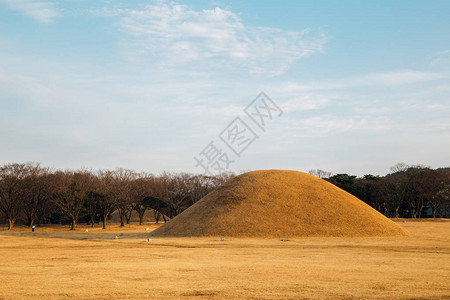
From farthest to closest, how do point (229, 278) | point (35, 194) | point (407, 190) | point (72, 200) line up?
point (407, 190), point (35, 194), point (72, 200), point (229, 278)

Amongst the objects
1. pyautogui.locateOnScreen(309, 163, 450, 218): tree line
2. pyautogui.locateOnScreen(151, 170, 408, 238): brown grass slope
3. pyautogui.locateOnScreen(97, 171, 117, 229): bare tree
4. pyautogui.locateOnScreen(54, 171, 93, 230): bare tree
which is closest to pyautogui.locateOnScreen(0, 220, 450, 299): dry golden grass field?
pyautogui.locateOnScreen(151, 170, 408, 238): brown grass slope

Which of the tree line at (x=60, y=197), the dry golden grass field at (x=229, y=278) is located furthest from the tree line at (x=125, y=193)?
the dry golden grass field at (x=229, y=278)

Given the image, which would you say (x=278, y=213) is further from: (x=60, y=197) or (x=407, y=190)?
(x=407, y=190)

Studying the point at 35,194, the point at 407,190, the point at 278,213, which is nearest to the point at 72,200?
the point at 35,194

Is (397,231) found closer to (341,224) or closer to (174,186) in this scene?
(341,224)

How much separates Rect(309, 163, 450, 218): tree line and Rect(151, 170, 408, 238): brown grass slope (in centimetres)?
4365

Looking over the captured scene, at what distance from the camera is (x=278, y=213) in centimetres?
4600

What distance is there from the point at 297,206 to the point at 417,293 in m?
34.2

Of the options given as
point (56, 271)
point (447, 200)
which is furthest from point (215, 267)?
point (447, 200)

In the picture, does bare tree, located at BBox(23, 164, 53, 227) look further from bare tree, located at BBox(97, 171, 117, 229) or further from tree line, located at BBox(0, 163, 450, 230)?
bare tree, located at BBox(97, 171, 117, 229)

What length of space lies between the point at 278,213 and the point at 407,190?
57213mm

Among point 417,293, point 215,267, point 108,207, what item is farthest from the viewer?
point 108,207

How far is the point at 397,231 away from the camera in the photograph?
4509 cm

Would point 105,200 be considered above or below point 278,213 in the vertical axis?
above
